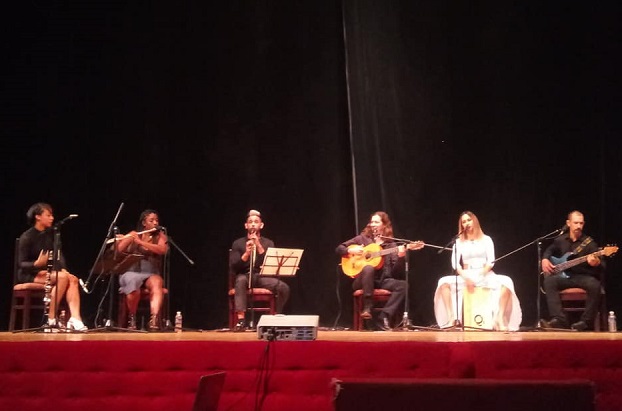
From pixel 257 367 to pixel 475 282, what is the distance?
12.0ft

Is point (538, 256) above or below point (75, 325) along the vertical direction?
above

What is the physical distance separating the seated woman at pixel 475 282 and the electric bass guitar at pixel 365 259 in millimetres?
594

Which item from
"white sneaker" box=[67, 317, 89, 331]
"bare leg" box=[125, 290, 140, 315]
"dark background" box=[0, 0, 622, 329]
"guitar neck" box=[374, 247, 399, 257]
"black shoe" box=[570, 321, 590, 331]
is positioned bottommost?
"white sneaker" box=[67, 317, 89, 331]

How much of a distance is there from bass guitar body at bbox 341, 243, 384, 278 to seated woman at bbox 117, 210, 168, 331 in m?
1.76

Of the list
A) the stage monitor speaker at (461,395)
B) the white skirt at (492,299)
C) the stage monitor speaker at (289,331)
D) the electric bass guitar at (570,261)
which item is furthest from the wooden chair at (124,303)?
the stage monitor speaker at (461,395)

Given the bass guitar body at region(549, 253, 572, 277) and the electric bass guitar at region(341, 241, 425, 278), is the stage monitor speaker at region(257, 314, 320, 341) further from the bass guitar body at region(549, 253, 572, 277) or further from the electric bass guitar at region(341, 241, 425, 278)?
the bass guitar body at region(549, 253, 572, 277)

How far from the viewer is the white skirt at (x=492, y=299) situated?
23.4 feet

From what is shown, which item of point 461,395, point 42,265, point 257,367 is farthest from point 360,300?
point 461,395

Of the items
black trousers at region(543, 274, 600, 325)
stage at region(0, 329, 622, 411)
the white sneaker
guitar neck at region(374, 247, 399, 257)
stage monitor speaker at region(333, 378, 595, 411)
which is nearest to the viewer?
stage monitor speaker at region(333, 378, 595, 411)

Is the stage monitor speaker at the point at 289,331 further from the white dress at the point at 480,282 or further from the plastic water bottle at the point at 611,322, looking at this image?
the plastic water bottle at the point at 611,322

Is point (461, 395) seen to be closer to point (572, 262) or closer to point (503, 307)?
point (503, 307)

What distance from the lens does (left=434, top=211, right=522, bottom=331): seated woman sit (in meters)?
7.12

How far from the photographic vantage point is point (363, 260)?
24.3ft

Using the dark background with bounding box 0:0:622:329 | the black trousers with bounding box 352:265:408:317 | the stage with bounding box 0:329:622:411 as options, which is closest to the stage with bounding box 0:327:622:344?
the stage with bounding box 0:329:622:411
